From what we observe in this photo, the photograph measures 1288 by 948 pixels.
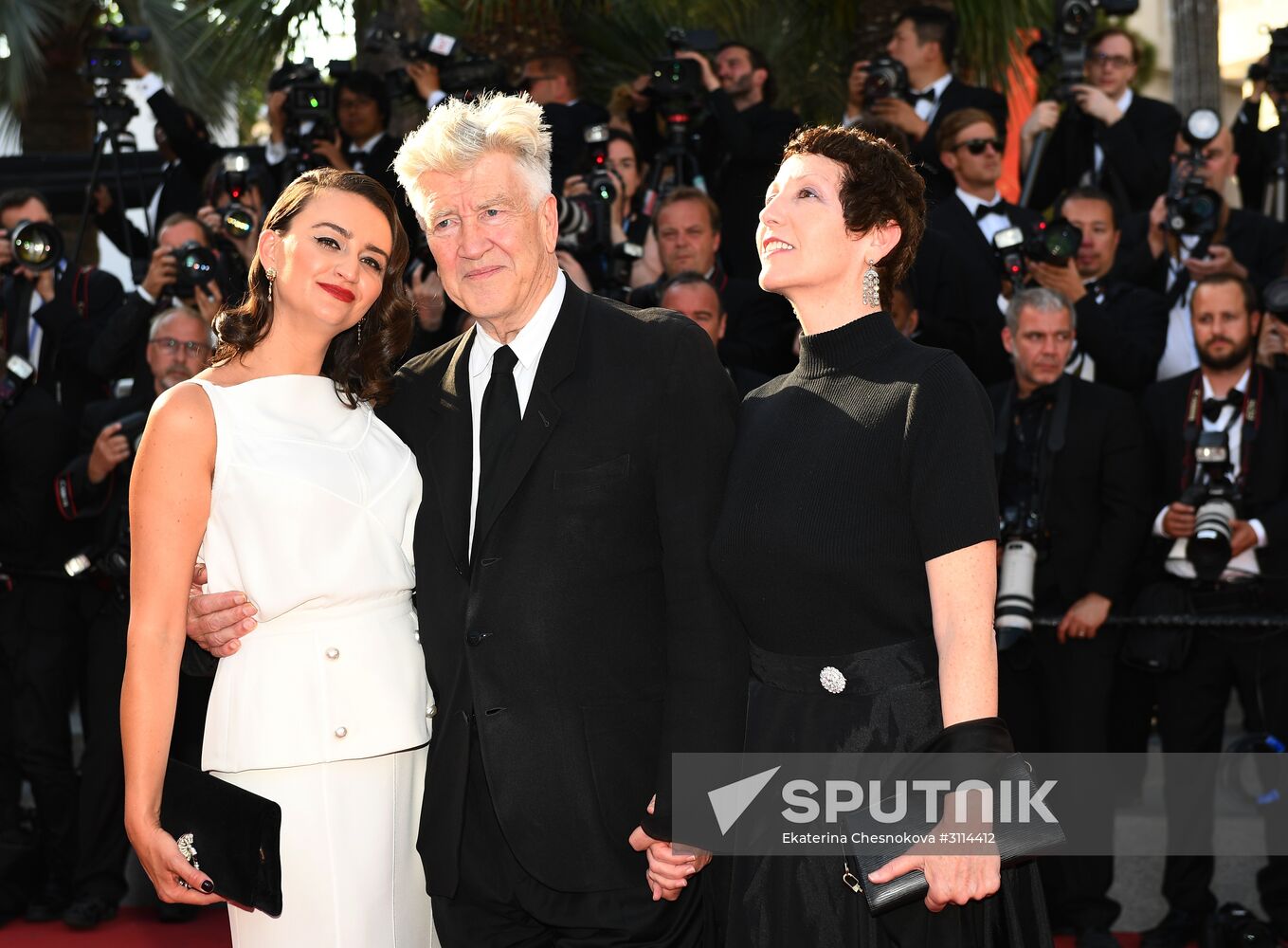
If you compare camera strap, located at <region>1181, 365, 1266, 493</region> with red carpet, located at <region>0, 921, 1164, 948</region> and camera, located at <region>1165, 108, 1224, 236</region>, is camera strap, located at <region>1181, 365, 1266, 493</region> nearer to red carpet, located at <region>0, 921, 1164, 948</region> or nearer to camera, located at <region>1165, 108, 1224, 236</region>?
camera, located at <region>1165, 108, 1224, 236</region>

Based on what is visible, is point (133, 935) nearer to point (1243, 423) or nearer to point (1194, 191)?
point (1243, 423)

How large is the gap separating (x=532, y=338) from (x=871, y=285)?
60 centimetres

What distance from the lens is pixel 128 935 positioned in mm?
5121

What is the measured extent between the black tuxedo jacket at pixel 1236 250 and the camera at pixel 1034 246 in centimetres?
81

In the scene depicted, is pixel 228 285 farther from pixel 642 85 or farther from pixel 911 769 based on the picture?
pixel 911 769

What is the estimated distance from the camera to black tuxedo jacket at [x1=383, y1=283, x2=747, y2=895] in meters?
2.61

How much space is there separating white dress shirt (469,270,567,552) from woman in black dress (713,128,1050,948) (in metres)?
0.38

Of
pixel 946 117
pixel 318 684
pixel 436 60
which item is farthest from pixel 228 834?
pixel 436 60

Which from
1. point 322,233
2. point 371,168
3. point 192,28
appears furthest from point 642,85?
point 192,28

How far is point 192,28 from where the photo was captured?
12766 mm

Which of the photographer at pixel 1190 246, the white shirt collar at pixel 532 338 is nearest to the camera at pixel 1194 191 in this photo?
the photographer at pixel 1190 246

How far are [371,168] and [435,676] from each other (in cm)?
435

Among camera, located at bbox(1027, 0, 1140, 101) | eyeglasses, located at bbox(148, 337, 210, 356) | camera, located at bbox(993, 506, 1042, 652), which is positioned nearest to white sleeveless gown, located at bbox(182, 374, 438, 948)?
camera, located at bbox(993, 506, 1042, 652)

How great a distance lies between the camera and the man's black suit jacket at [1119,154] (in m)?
6.49
